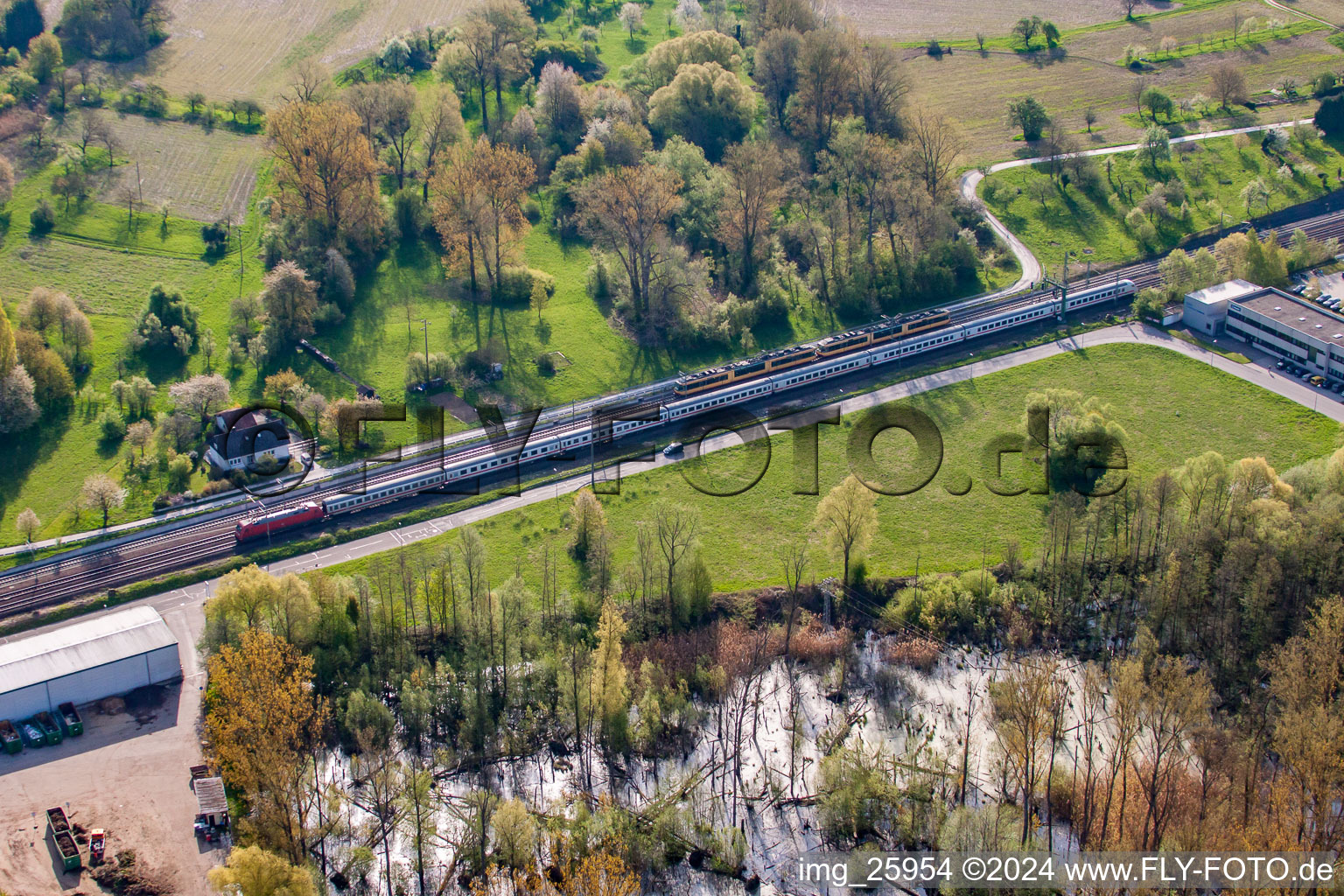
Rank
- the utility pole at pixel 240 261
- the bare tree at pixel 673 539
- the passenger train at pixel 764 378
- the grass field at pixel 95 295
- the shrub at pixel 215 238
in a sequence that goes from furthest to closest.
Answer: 1. the shrub at pixel 215 238
2. the utility pole at pixel 240 261
3. the grass field at pixel 95 295
4. the passenger train at pixel 764 378
5. the bare tree at pixel 673 539

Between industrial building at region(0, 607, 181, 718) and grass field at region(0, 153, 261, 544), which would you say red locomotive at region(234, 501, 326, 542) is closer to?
grass field at region(0, 153, 261, 544)

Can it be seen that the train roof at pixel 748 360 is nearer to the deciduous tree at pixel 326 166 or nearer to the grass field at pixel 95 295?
the grass field at pixel 95 295

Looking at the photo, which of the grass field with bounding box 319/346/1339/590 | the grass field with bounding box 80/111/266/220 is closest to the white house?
the grass field with bounding box 319/346/1339/590

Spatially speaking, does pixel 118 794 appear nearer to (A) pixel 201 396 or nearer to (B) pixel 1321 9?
(A) pixel 201 396

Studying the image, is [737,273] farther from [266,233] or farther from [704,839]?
[704,839]

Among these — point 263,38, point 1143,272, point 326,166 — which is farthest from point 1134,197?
point 263,38

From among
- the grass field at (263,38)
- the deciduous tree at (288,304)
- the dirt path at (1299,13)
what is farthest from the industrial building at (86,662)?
the dirt path at (1299,13)
